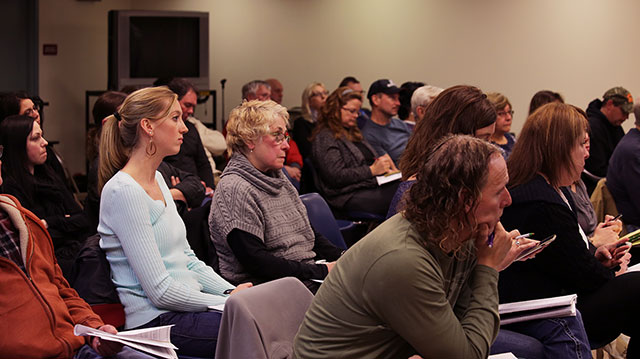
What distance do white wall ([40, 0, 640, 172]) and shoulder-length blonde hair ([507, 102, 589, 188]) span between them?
5.82 m

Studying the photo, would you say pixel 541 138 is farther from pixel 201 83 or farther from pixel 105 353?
pixel 201 83

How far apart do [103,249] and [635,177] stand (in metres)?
3.12

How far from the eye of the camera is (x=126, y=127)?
2672mm

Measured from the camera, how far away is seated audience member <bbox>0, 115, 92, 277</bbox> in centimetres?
358

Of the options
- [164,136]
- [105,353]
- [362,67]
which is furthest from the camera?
[362,67]


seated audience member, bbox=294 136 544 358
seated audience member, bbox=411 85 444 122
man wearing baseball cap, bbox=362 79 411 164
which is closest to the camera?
seated audience member, bbox=294 136 544 358

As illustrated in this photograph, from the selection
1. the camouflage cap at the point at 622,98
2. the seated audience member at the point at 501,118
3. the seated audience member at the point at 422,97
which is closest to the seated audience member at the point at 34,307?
the seated audience member at the point at 422,97

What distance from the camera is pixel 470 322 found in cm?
184

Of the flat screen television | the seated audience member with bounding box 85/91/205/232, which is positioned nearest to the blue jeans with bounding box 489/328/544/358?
the seated audience member with bounding box 85/91/205/232

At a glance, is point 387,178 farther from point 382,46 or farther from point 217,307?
point 382,46

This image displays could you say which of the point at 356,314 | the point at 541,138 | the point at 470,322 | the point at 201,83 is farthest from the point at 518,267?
the point at 201,83

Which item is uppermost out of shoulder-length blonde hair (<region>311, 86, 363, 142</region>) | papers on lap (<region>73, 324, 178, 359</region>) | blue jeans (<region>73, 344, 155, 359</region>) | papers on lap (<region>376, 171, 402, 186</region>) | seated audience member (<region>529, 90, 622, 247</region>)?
shoulder-length blonde hair (<region>311, 86, 363, 142</region>)

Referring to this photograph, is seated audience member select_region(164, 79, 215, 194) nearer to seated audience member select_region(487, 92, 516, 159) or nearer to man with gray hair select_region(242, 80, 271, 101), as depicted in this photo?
man with gray hair select_region(242, 80, 271, 101)

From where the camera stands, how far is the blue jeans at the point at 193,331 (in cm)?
246
